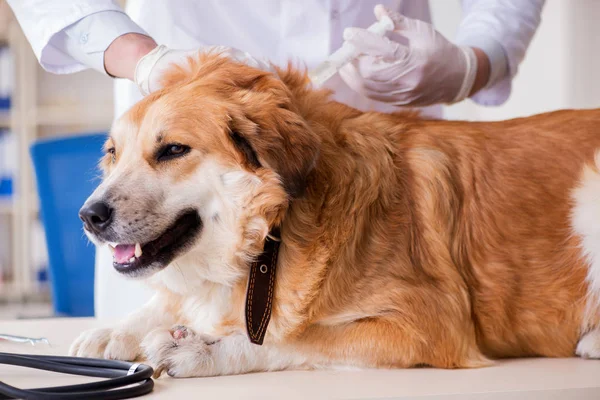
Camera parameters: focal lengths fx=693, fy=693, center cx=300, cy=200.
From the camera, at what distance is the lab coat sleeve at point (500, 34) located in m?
1.89

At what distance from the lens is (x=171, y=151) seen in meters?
1.21

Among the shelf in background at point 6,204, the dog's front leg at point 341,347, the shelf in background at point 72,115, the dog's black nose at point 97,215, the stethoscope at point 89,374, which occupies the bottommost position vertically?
the shelf in background at point 6,204

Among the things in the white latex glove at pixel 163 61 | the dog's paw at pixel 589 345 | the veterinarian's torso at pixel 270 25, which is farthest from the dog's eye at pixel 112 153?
the dog's paw at pixel 589 345

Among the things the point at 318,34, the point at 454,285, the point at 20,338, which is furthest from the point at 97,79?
the point at 454,285

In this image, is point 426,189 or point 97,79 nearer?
point 426,189

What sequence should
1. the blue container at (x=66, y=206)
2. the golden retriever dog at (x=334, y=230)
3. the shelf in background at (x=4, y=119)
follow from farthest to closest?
the shelf in background at (x=4, y=119), the blue container at (x=66, y=206), the golden retriever dog at (x=334, y=230)

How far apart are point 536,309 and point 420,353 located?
0.94 feet

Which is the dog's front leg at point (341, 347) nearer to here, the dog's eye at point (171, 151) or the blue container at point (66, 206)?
Result: the dog's eye at point (171, 151)

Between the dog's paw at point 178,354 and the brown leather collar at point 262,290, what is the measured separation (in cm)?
8

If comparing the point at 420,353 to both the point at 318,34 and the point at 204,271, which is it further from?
the point at 318,34

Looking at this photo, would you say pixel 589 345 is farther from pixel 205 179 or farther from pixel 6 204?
pixel 6 204

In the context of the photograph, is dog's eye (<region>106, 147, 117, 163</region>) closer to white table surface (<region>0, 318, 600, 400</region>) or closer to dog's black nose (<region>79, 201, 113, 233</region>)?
dog's black nose (<region>79, 201, 113, 233</region>)

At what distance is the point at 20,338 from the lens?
134 cm

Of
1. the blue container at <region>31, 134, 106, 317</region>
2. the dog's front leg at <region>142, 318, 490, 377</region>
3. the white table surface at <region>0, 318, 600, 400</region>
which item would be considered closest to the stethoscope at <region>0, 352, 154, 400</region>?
the white table surface at <region>0, 318, 600, 400</region>
